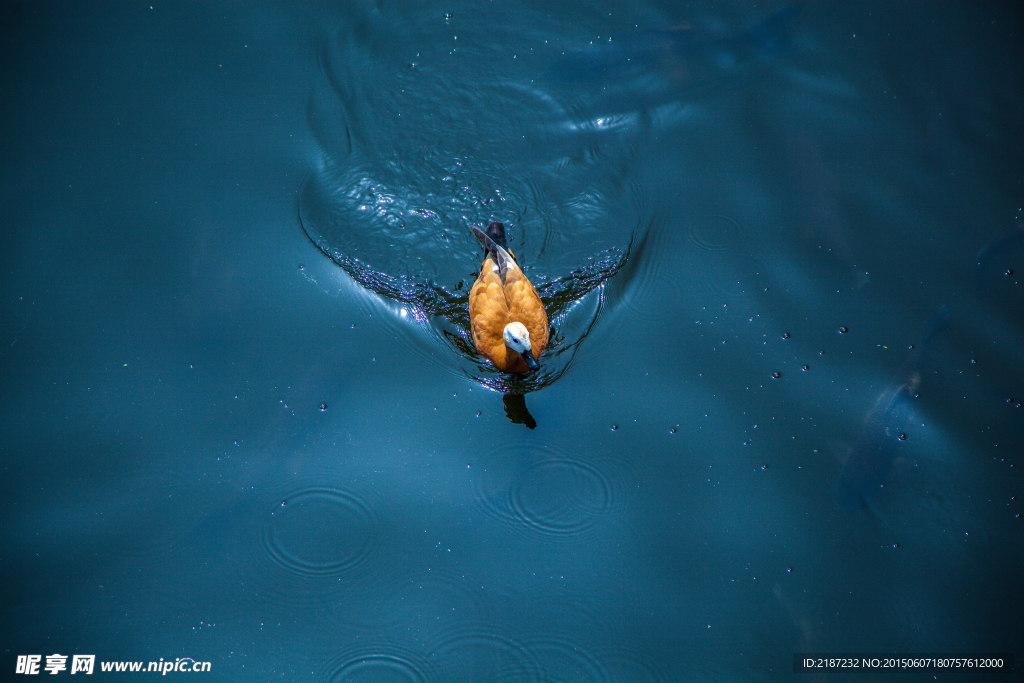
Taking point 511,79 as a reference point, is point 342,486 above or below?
below

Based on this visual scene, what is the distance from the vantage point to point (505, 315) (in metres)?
4.55

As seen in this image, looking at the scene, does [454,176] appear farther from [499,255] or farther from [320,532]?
[320,532]

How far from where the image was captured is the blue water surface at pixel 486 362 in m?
3.96

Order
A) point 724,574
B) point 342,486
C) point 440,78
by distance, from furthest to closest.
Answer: point 440,78
point 342,486
point 724,574

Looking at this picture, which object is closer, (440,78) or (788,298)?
(788,298)

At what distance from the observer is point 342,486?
14.1 feet

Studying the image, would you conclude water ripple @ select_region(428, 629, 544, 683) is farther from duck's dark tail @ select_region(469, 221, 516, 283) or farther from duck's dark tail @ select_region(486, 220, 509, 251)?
duck's dark tail @ select_region(486, 220, 509, 251)

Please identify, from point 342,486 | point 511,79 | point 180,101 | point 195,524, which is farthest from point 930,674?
point 180,101

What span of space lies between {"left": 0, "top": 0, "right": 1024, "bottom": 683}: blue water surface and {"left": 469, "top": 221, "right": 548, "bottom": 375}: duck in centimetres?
23

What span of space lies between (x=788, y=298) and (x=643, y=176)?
1490 millimetres

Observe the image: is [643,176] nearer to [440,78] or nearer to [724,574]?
[440,78]

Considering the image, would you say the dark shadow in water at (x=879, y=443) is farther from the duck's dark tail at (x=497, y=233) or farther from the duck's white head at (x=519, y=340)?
the duck's dark tail at (x=497, y=233)

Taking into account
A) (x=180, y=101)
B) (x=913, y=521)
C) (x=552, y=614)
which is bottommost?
(x=552, y=614)

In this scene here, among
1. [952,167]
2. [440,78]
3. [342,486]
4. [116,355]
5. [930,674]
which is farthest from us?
[440,78]
